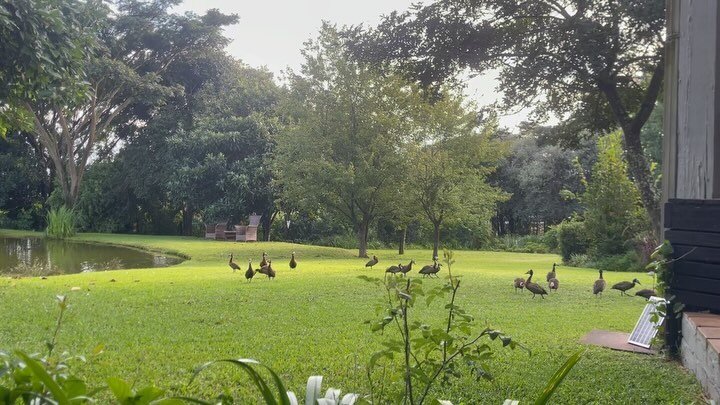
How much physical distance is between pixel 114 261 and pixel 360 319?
10.6 m

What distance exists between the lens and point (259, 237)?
1054 inches

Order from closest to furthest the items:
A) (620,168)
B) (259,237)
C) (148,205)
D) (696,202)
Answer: (696,202)
(620,168)
(259,237)
(148,205)

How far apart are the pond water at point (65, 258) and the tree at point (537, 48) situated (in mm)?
8200

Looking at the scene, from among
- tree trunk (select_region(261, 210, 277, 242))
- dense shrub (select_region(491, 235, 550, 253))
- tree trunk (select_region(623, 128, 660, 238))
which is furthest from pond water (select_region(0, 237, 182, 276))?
dense shrub (select_region(491, 235, 550, 253))

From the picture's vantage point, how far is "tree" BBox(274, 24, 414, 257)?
1780cm

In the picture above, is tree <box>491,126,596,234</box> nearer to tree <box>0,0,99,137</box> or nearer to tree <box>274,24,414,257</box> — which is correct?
tree <box>274,24,414,257</box>

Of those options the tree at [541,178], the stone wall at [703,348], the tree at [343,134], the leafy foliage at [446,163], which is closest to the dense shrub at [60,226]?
the tree at [343,134]

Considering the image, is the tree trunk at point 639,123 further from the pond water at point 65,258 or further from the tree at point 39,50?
the pond water at point 65,258

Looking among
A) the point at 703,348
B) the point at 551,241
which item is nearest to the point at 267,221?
the point at 551,241

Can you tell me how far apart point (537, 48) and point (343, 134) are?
1020cm

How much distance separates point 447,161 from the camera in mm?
17672

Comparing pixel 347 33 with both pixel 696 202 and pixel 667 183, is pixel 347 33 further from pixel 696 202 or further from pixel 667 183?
pixel 696 202

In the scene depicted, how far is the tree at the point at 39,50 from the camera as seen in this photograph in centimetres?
538

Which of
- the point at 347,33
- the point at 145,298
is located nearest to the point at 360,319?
the point at 145,298
